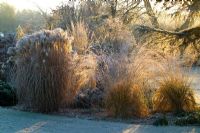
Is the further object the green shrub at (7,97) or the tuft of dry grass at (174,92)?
the green shrub at (7,97)

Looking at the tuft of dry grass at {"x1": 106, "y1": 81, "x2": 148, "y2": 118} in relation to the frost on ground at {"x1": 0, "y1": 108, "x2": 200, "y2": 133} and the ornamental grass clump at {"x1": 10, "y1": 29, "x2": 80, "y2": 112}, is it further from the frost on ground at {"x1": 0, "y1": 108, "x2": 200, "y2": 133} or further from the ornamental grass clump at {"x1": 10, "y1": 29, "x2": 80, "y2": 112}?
the ornamental grass clump at {"x1": 10, "y1": 29, "x2": 80, "y2": 112}

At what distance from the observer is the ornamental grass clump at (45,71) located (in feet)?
42.3

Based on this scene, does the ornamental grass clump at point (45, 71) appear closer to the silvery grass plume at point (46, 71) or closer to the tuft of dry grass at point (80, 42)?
the silvery grass plume at point (46, 71)

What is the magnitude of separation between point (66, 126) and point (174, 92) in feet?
11.1

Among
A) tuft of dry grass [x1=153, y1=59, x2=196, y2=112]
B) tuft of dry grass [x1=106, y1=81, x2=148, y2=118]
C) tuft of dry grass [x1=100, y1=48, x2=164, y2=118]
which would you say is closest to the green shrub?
tuft of dry grass [x1=100, y1=48, x2=164, y2=118]

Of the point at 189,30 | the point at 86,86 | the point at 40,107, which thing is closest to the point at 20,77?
the point at 40,107

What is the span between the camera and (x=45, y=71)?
12.9 metres

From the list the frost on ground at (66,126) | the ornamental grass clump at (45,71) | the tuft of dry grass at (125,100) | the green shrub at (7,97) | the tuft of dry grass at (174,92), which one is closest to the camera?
the frost on ground at (66,126)

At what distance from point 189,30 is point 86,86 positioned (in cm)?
Result: 312

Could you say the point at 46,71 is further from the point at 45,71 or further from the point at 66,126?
the point at 66,126

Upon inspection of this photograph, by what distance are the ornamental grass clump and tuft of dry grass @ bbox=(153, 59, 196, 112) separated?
2198 millimetres

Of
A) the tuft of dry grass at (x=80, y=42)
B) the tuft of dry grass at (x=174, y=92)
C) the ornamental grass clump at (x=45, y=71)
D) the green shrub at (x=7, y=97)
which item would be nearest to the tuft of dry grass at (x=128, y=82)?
the tuft of dry grass at (x=174, y=92)

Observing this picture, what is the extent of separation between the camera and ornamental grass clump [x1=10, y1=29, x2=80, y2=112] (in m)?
12.9

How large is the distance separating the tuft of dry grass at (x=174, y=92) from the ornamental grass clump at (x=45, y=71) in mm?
2198
